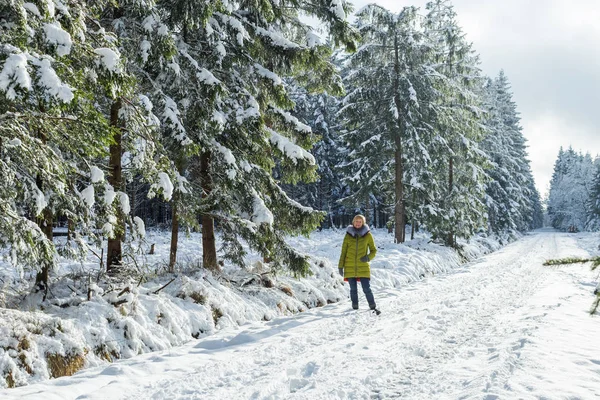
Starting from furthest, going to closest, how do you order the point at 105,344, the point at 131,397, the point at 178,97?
the point at 178,97
the point at 105,344
the point at 131,397

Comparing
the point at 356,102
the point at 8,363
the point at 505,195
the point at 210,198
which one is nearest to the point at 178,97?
the point at 210,198

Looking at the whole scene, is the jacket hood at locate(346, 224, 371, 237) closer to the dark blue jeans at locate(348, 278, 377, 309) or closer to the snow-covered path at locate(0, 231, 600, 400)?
the dark blue jeans at locate(348, 278, 377, 309)

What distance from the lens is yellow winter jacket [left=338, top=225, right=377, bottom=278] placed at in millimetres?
8812

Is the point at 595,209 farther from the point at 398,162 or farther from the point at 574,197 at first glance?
the point at 398,162

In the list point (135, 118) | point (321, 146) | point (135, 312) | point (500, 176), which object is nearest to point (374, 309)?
point (135, 312)

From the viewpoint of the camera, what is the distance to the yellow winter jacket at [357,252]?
8.81 metres

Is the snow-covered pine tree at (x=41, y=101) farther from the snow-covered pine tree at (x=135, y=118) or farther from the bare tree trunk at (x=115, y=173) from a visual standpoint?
the bare tree trunk at (x=115, y=173)

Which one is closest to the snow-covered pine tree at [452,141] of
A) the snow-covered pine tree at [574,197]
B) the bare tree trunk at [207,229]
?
the bare tree trunk at [207,229]

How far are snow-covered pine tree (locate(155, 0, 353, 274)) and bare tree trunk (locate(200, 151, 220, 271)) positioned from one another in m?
0.02

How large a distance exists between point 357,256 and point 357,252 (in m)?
0.09

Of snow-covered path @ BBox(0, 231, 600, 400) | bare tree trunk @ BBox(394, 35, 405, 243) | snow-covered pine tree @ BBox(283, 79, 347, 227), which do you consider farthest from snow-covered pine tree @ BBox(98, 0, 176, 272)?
snow-covered pine tree @ BBox(283, 79, 347, 227)

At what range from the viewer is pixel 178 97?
869cm

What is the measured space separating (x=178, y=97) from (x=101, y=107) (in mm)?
1593

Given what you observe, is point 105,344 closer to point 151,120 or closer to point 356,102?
point 151,120
